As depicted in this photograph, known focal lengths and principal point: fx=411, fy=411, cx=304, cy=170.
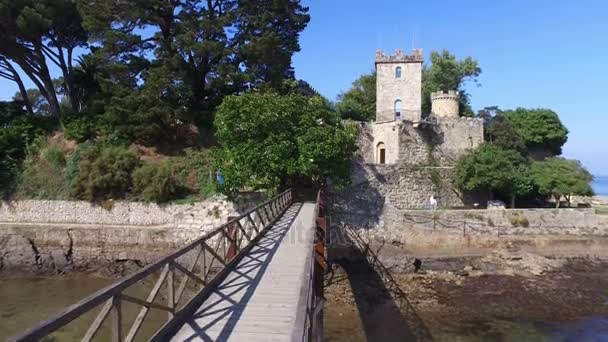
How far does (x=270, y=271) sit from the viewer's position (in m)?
7.75

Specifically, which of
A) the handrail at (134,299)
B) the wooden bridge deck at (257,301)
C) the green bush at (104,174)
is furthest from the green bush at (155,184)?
the handrail at (134,299)

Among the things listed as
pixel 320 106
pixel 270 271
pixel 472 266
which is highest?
pixel 320 106

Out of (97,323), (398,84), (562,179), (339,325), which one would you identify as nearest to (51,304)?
(339,325)

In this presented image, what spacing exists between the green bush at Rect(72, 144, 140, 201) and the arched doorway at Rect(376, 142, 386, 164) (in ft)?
51.6

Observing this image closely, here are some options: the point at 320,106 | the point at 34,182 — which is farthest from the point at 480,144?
the point at 34,182

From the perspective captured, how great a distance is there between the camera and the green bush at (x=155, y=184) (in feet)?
63.1

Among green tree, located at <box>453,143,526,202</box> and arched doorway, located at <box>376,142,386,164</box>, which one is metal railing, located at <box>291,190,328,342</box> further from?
arched doorway, located at <box>376,142,386,164</box>

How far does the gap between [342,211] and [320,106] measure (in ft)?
16.7

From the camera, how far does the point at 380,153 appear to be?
2838 cm

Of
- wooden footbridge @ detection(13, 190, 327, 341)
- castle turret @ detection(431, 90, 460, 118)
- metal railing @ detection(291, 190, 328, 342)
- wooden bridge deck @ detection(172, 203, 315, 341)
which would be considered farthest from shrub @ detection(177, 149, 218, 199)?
castle turret @ detection(431, 90, 460, 118)

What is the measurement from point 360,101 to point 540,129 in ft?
51.7

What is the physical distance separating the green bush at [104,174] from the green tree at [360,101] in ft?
62.5

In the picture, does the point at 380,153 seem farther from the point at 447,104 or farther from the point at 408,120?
the point at 447,104

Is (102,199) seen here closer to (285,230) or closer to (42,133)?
(42,133)
